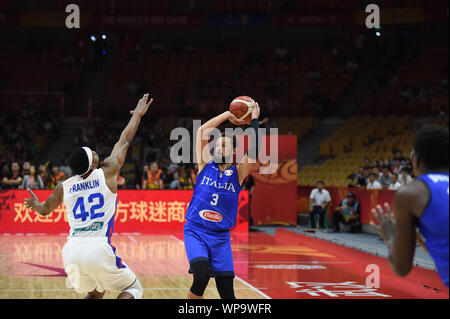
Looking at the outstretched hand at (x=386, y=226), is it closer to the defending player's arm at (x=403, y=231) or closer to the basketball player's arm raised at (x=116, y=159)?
the defending player's arm at (x=403, y=231)

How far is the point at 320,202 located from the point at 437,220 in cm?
1283

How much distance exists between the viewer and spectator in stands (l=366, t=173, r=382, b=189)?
46.5 ft

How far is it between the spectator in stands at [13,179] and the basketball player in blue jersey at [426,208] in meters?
13.1

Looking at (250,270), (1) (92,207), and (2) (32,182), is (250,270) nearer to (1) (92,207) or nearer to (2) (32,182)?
(1) (92,207)

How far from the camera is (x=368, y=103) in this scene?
22531 mm

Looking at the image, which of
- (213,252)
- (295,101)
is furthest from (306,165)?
(213,252)

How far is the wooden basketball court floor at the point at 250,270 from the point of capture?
770cm

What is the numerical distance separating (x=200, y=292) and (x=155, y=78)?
2082cm

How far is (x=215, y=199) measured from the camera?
515 centimetres

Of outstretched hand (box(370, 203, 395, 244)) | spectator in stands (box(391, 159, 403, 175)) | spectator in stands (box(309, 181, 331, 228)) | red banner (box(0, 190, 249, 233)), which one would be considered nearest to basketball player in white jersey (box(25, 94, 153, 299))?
outstretched hand (box(370, 203, 395, 244))

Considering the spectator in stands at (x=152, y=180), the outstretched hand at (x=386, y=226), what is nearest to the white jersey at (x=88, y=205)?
the outstretched hand at (x=386, y=226)

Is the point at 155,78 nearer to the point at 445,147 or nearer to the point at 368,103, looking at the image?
the point at 368,103

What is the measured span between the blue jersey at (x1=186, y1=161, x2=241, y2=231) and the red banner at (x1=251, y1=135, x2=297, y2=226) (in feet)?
36.2
